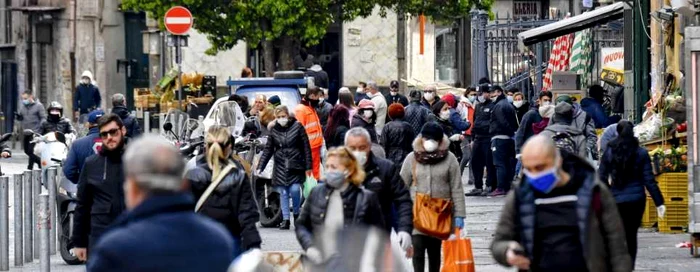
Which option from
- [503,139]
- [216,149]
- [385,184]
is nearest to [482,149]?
[503,139]

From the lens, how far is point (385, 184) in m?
13.4

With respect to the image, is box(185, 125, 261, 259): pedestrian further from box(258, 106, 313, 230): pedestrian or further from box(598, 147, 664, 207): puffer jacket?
box(258, 106, 313, 230): pedestrian

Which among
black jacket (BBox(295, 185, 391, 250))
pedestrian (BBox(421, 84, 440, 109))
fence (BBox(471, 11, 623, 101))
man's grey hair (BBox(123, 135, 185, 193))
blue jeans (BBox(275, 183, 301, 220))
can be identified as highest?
fence (BBox(471, 11, 623, 101))

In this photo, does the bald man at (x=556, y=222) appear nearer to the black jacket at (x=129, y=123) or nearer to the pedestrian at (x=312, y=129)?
the black jacket at (x=129, y=123)

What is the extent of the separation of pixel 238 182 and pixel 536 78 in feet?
76.2

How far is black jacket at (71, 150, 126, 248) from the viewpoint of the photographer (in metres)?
12.7

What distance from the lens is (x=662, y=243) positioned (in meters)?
19.3

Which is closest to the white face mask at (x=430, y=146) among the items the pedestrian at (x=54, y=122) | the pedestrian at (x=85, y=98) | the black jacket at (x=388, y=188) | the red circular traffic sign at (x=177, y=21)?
the black jacket at (x=388, y=188)

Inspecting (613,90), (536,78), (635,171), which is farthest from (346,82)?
(635,171)

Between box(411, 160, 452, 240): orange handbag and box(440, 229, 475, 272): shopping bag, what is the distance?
7.3 inches

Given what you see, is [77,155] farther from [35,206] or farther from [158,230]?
[158,230]

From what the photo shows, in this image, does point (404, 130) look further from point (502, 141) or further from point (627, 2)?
point (627, 2)

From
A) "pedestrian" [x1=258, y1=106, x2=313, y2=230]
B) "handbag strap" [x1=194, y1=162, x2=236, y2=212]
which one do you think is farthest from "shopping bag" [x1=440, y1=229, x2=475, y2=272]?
"pedestrian" [x1=258, y1=106, x2=313, y2=230]

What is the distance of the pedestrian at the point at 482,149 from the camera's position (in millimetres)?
26969
